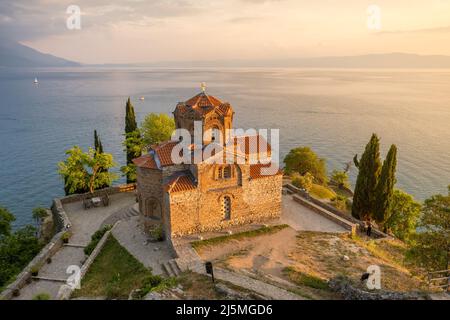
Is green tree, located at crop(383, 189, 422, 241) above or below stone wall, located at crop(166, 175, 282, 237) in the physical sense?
below

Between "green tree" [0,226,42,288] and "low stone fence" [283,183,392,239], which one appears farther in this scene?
"low stone fence" [283,183,392,239]

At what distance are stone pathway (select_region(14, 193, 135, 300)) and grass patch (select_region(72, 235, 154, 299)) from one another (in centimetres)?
229

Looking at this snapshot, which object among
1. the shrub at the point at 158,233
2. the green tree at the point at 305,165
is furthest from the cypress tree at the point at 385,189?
the shrub at the point at 158,233

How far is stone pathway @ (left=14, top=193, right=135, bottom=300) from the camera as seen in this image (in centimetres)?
2528

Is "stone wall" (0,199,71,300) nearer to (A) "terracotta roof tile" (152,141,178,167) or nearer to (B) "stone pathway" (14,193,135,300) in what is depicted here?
(B) "stone pathway" (14,193,135,300)

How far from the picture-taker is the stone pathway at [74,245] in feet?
82.9

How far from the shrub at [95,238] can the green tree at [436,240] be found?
2412 cm

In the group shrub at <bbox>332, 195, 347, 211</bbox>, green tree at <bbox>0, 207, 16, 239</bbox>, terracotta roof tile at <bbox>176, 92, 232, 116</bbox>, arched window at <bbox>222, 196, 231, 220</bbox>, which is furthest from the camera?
shrub at <bbox>332, 195, 347, 211</bbox>

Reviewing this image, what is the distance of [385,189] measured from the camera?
111 feet

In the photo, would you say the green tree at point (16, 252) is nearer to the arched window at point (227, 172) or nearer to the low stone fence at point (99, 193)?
the low stone fence at point (99, 193)

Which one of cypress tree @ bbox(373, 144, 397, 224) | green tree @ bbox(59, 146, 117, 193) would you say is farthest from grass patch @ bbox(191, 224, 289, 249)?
green tree @ bbox(59, 146, 117, 193)

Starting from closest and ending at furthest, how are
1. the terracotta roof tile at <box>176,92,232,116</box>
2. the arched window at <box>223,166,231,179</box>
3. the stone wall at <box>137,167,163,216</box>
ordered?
the arched window at <box>223,166,231,179</box>, the stone wall at <box>137,167,163,216</box>, the terracotta roof tile at <box>176,92,232,116</box>
